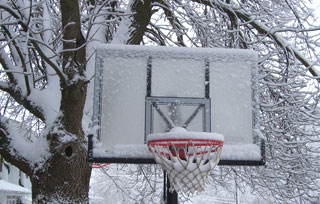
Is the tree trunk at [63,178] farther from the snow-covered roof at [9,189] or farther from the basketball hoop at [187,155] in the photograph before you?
the snow-covered roof at [9,189]

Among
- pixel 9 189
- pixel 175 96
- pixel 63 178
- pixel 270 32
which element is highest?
pixel 270 32

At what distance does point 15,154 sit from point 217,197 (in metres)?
35.3

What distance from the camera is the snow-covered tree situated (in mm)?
4801

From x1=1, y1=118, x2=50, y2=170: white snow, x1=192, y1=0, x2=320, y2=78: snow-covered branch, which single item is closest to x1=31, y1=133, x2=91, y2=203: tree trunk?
x1=1, y1=118, x2=50, y2=170: white snow

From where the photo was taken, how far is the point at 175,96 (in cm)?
436

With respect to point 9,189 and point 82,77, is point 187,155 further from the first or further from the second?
point 9,189

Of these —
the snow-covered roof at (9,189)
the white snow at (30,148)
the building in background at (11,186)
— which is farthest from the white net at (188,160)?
the snow-covered roof at (9,189)

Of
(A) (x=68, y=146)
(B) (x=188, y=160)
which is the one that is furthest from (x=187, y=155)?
(A) (x=68, y=146)

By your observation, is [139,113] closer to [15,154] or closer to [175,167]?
[175,167]

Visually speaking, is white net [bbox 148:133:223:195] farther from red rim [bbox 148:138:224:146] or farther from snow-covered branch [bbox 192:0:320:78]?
snow-covered branch [bbox 192:0:320:78]

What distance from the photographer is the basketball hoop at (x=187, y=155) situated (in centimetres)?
355

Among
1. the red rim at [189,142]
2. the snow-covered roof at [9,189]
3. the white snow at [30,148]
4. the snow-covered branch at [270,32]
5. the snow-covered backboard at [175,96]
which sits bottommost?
the snow-covered roof at [9,189]

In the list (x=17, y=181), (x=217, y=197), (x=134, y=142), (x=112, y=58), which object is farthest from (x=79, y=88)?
(x=217, y=197)

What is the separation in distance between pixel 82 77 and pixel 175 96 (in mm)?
1424
